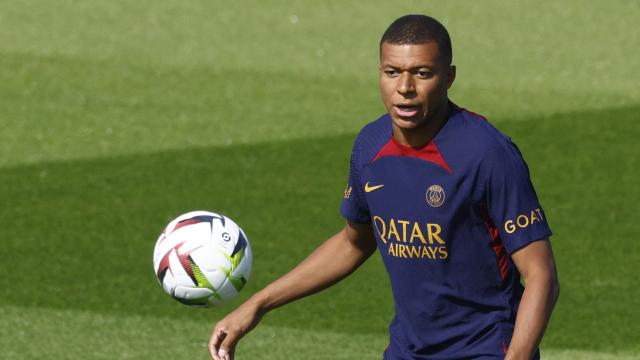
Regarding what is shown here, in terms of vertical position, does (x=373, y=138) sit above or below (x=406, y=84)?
below

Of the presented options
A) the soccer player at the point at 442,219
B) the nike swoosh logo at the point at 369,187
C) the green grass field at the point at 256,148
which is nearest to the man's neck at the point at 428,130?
the soccer player at the point at 442,219

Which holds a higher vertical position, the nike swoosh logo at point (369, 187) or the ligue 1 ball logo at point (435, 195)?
the ligue 1 ball logo at point (435, 195)

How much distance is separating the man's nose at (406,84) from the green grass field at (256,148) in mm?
4772

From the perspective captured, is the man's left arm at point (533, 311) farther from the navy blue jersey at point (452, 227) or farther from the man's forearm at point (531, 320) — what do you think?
the navy blue jersey at point (452, 227)

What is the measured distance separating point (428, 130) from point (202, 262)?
2009 mm

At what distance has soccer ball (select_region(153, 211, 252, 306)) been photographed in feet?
25.3

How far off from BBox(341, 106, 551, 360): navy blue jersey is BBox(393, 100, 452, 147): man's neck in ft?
0.07

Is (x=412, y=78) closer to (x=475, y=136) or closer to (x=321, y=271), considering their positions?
(x=475, y=136)

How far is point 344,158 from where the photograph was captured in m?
15.6

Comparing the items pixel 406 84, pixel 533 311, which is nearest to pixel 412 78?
pixel 406 84

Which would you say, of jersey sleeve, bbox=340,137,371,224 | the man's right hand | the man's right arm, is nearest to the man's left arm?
jersey sleeve, bbox=340,137,371,224

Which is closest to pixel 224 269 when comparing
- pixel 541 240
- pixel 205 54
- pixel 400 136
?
pixel 400 136

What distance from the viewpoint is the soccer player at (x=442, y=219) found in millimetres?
5809

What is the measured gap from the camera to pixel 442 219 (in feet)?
19.8
